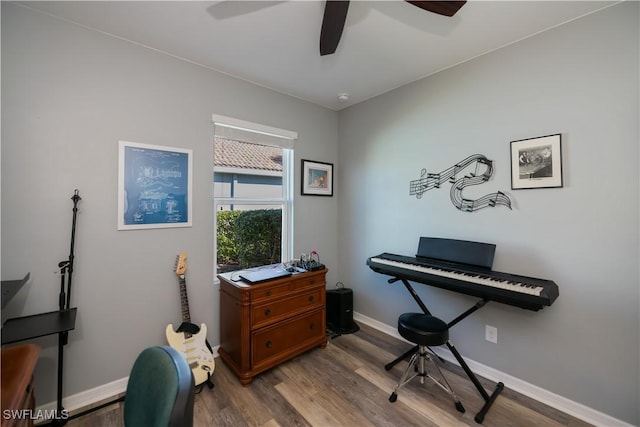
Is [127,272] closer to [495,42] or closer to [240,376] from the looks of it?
[240,376]

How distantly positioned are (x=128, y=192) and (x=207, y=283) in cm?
99

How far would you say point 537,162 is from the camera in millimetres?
1907

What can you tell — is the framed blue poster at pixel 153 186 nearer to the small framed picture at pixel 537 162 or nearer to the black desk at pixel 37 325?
the black desk at pixel 37 325

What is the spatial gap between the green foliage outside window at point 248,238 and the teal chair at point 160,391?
5.52 feet

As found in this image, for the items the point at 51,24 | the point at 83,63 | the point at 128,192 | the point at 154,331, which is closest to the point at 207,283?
the point at 154,331

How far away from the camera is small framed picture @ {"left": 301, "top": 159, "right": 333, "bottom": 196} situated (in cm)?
308

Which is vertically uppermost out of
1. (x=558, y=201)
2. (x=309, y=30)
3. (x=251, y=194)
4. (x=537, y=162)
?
(x=309, y=30)

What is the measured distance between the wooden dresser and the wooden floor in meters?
0.12

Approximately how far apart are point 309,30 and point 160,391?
7.05ft

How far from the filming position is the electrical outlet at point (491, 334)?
211 cm

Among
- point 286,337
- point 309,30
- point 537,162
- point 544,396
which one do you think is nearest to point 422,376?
point 544,396

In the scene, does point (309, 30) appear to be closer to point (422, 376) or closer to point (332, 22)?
point (332, 22)

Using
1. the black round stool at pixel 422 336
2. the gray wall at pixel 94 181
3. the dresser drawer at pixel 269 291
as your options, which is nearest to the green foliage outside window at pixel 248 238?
the gray wall at pixel 94 181

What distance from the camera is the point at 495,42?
201cm
